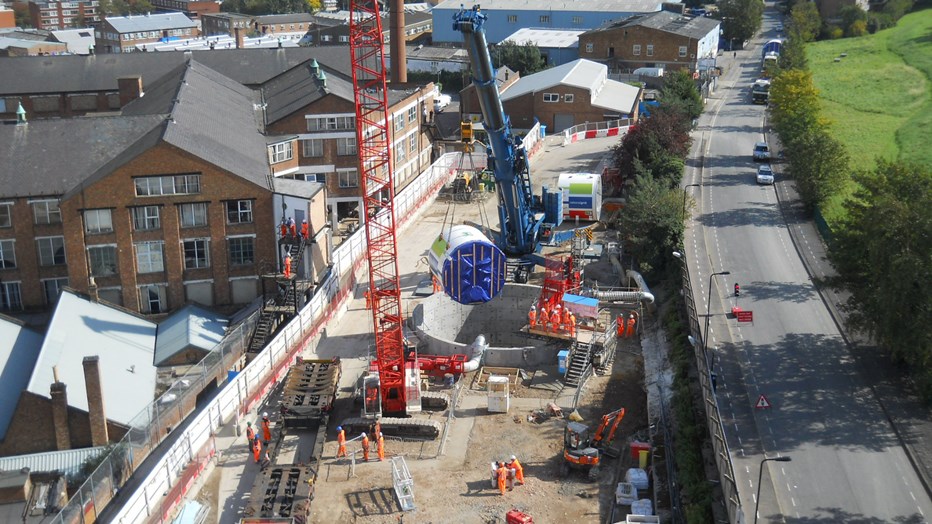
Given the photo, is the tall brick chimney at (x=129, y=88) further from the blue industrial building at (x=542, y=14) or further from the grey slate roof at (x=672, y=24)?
the blue industrial building at (x=542, y=14)

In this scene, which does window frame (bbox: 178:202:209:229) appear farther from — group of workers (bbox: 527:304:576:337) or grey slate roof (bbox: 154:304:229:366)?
group of workers (bbox: 527:304:576:337)

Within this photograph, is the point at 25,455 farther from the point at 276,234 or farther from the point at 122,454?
the point at 276,234

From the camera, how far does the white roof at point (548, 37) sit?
12712 centimetres

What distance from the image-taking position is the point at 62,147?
52844 millimetres

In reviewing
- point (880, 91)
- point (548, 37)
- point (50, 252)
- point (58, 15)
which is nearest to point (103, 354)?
point (50, 252)

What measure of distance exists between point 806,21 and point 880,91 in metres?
34.2

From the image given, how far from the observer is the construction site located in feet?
118

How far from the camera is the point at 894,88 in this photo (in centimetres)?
10681

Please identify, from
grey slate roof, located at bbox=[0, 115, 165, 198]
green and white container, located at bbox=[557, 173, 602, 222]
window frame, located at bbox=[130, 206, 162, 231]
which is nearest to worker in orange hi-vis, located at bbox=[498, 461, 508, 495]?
window frame, located at bbox=[130, 206, 162, 231]

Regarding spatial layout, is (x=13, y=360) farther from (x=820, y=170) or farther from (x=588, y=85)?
(x=588, y=85)

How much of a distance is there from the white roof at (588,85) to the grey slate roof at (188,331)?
159 feet

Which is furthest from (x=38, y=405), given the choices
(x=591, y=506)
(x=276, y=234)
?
(x=591, y=506)

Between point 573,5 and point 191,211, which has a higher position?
point 573,5

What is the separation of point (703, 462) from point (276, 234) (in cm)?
2713
